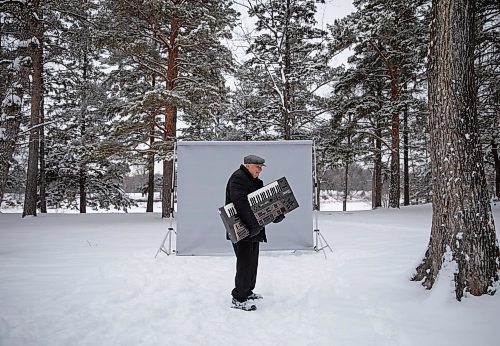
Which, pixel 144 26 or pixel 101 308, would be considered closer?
pixel 101 308

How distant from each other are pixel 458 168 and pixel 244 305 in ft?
8.97

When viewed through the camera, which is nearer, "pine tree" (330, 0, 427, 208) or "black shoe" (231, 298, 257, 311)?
"black shoe" (231, 298, 257, 311)

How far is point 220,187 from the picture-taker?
703cm

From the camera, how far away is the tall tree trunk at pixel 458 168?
3793mm

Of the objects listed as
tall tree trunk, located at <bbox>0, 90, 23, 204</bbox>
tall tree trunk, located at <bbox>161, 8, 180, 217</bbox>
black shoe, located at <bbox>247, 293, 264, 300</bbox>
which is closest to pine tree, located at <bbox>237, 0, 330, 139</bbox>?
tall tree trunk, located at <bbox>161, 8, 180, 217</bbox>

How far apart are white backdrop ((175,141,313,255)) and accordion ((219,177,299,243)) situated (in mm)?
2216

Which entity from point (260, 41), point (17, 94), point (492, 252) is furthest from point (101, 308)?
point (260, 41)

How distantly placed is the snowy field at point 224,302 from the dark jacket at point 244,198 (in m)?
0.88

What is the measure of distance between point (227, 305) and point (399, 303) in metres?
1.88

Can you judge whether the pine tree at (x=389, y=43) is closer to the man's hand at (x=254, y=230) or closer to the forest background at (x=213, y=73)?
the forest background at (x=213, y=73)

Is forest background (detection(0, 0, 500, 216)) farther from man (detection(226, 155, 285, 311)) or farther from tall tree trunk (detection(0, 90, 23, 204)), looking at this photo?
man (detection(226, 155, 285, 311))

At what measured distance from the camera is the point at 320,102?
16.1m

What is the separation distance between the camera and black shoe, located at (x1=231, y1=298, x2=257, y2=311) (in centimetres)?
396

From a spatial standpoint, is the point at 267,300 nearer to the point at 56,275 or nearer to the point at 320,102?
the point at 56,275
